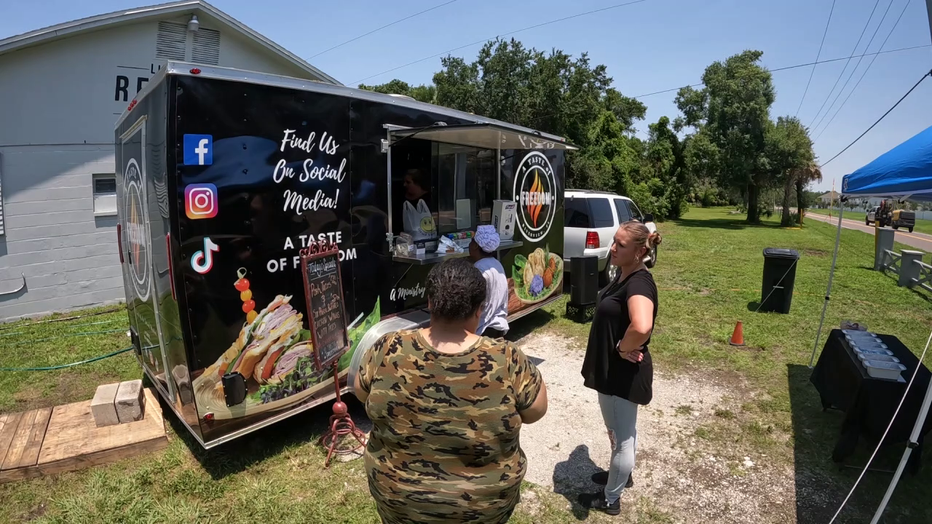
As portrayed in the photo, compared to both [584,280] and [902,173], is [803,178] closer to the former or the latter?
[584,280]

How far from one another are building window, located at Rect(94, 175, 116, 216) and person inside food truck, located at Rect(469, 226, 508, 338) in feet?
24.8

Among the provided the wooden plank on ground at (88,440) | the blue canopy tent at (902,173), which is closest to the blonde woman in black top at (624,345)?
the blue canopy tent at (902,173)

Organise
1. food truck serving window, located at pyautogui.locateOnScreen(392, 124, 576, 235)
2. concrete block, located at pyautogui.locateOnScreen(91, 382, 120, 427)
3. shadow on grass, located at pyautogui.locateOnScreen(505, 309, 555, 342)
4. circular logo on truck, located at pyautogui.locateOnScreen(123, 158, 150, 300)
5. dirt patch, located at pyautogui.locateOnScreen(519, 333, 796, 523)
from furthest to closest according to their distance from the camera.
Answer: shadow on grass, located at pyautogui.locateOnScreen(505, 309, 555, 342), food truck serving window, located at pyautogui.locateOnScreen(392, 124, 576, 235), concrete block, located at pyautogui.locateOnScreen(91, 382, 120, 427), circular logo on truck, located at pyautogui.locateOnScreen(123, 158, 150, 300), dirt patch, located at pyautogui.locateOnScreen(519, 333, 796, 523)

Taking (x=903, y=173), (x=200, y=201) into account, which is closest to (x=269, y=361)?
(x=200, y=201)

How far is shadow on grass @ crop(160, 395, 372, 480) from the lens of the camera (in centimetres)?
374

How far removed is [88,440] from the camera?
3807mm

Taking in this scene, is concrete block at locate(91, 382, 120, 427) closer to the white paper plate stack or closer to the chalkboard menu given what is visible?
the chalkboard menu

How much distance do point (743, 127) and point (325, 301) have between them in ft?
102

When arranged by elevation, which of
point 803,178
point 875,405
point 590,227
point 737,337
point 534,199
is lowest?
point 737,337

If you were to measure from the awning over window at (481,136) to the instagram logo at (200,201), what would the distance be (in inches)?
66.5

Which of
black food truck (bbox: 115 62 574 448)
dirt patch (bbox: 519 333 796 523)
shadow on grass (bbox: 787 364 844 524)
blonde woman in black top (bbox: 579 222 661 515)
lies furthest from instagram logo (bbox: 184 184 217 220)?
shadow on grass (bbox: 787 364 844 524)

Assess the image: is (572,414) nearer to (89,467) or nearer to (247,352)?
(247,352)

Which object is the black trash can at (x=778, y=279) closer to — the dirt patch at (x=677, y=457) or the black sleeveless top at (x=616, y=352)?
the dirt patch at (x=677, y=457)

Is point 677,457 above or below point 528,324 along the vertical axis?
below
